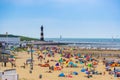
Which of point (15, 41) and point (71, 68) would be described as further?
point (15, 41)

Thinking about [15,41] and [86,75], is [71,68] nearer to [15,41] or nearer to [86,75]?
[86,75]

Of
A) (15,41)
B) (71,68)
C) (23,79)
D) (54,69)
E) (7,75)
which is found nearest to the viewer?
(7,75)

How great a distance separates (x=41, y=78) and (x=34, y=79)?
1.19 metres

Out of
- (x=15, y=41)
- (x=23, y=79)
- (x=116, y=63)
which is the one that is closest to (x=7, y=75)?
(x=23, y=79)

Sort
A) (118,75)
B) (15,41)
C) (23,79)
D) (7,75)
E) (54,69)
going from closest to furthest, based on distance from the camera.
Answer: (7,75) < (23,79) < (118,75) < (54,69) < (15,41)

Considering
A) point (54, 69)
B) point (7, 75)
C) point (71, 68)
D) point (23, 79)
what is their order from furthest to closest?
point (71, 68), point (54, 69), point (23, 79), point (7, 75)

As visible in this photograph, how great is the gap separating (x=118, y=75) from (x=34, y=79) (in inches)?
347

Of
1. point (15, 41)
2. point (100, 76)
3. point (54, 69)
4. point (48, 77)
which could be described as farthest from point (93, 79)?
point (15, 41)

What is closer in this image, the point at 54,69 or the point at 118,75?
the point at 118,75

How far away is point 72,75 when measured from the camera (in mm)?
28188

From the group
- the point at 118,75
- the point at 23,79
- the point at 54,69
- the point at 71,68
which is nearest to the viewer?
the point at 23,79

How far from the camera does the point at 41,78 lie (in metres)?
25.6

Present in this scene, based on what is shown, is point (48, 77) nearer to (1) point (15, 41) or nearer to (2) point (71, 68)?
(2) point (71, 68)

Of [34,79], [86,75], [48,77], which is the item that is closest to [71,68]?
[86,75]
